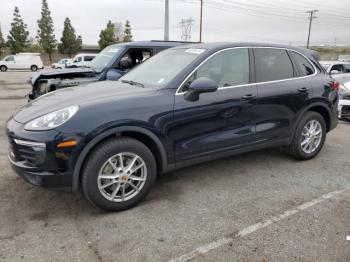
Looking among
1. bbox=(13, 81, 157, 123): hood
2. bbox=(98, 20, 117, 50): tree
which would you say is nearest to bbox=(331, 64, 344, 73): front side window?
bbox=(13, 81, 157, 123): hood

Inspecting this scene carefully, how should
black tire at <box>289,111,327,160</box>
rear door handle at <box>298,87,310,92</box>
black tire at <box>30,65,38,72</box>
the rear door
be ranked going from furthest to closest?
black tire at <box>30,65,38,72</box> → black tire at <box>289,111,327,160</box> → rear door handle at <box>298,87,310,92</box> → the rear door

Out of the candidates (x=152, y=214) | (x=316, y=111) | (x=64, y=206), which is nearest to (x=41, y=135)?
(x=64, y=206)

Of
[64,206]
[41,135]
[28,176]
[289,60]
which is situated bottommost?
[64,206]

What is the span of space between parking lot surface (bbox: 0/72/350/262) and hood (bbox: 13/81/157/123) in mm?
964

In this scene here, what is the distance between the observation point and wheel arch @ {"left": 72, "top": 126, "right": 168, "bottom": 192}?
9.68 ft

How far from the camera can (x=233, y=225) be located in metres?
3.01

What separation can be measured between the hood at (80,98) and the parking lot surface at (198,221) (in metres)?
0.96

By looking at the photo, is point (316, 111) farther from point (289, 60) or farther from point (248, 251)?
point (248, 251)

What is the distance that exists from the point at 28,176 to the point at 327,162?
13.4 feet

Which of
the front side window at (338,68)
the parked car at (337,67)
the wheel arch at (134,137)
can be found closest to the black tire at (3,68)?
the parked car at (337,67)

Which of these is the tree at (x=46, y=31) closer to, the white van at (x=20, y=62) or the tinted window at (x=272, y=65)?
the white van at (x=20, y=62)

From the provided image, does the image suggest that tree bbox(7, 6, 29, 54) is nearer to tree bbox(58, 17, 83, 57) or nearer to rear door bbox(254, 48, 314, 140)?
tree bbox(58, 17, 83, 57)

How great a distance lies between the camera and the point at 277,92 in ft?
13.7

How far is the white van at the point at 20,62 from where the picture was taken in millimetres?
34159
